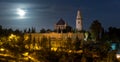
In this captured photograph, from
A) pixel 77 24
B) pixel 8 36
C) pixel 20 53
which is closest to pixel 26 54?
pixel 20 53

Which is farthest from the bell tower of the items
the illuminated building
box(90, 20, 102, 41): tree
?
box(90, 20, 102, 41): tree

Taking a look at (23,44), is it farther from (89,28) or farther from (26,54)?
(89,28)

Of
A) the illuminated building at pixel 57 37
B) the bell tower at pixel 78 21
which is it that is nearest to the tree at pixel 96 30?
the illuminated building at pixel 57 37

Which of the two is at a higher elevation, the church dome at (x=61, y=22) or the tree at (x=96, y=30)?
the church dome at (x=61, y=22)

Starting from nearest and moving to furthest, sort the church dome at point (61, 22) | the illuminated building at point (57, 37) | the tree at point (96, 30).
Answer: the illuminated building at point (57, 37) → the tree at point (96, 30) → the church dome at point (61, 22)

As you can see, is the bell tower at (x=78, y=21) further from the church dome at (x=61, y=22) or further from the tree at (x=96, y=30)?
the tree at (x=96, y=30)

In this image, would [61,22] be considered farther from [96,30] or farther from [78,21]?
[96,30]

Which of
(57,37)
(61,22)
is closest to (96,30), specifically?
(57,37)

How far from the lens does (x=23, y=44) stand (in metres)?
48.0

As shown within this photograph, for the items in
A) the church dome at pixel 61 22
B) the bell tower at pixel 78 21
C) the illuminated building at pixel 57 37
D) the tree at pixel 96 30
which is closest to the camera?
the illuminated building at pixel 57 37

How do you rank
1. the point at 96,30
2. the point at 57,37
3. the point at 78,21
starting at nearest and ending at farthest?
the point at 96,30, the point at 57,37, the point at 78,21

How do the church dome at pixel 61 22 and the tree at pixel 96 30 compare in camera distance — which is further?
the church dome at pixel 61 22

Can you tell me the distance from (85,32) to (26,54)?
70.0 ft

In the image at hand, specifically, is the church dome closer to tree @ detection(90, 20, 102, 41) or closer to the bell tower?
the bell tower
